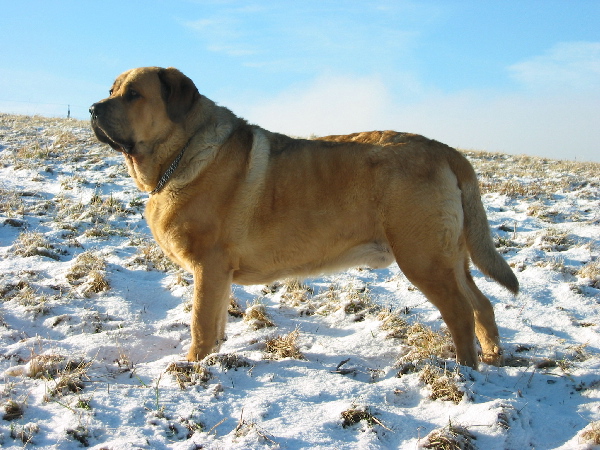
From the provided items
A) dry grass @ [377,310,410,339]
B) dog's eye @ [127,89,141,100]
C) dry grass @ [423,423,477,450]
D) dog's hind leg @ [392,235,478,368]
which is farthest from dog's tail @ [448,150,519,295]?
dog's eye @ [127,89,141,100]

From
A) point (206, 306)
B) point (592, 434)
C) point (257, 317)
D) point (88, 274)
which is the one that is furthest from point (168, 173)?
point (592, 434)

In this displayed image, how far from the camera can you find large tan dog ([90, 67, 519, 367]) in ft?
12.4

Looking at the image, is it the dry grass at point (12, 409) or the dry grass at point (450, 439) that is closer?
the dry grass at point (450, 439)

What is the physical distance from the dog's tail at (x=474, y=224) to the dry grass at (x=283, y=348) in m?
1.58

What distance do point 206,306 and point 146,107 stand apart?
67.7 inches

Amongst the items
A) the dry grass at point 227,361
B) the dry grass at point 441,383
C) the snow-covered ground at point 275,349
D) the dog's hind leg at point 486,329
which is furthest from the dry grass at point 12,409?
the dog's hind leg at point 486,329

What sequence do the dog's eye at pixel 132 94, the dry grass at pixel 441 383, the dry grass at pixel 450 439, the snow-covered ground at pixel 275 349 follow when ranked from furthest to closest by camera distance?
1. the dog's eye at pixel 132 94
2. the dry grass at pixel 441 383
3. the snow-covered ground at pixel 275 349
4. the dry grass at pixel 450 439

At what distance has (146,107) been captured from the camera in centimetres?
412

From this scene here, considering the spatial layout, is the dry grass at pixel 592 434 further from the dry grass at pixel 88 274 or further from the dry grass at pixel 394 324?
the dry grass at pixel 88 274

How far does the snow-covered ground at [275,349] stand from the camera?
8.38ft

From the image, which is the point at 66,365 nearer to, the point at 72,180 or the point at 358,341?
the point at 358,341

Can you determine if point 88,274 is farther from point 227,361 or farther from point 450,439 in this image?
point 450,439

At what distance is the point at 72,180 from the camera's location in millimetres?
8969

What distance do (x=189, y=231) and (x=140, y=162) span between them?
844 mm
